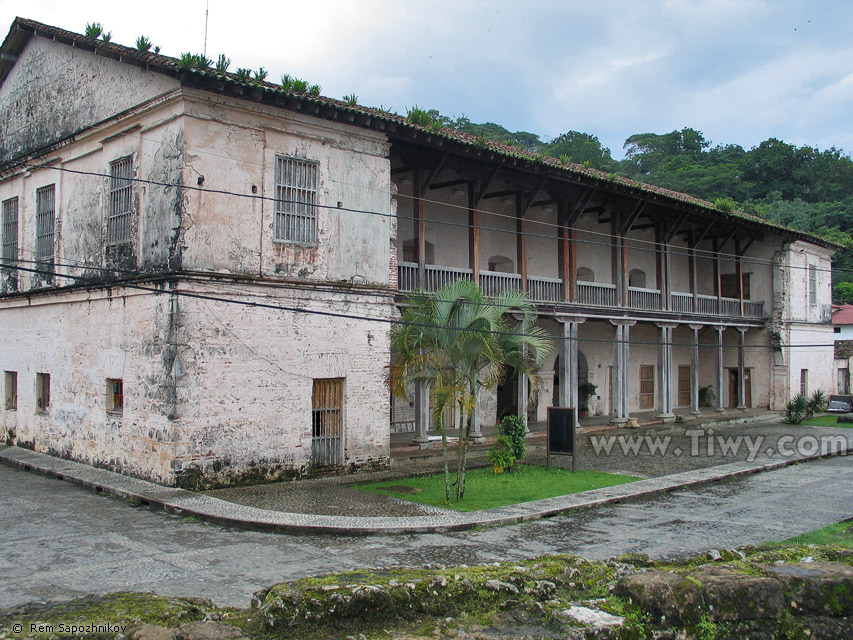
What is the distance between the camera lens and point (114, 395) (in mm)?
13695

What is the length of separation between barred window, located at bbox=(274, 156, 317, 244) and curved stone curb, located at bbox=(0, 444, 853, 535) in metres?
4.99

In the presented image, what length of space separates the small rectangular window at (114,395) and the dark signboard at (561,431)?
8.50 meters

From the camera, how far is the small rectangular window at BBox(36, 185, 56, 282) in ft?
51.9

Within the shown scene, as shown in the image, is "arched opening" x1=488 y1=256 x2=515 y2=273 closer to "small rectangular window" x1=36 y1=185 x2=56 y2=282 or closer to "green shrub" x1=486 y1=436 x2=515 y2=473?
"green shrub" x1=486 y1=436 x2=515 y2=473

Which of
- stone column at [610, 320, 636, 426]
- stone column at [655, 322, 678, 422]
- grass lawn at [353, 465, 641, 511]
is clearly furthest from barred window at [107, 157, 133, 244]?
stone column at [655, 322, 678, 422]

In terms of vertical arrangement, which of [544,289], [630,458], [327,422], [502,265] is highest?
[502,265]

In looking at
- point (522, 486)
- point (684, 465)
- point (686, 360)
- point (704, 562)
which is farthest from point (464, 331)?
point (686, 360)

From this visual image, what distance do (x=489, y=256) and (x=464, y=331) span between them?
30.8ft

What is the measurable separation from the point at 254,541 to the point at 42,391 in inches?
385

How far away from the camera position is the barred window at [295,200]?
43.0 ft

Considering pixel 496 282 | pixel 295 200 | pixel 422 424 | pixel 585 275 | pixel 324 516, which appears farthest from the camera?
pixel 585 275

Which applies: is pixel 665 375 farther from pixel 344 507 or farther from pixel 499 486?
pixel 344 507

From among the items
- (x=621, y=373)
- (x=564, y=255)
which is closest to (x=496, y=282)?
(x=564, y=255)

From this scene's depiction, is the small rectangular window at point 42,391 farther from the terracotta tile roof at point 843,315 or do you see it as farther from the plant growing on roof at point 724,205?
the terracotta tile roof at point 843,315
